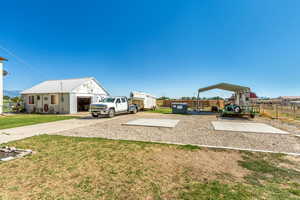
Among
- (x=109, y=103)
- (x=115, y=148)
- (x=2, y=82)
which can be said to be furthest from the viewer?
(x=2, y=82)

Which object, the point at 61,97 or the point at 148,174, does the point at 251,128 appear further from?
the point at 61,97

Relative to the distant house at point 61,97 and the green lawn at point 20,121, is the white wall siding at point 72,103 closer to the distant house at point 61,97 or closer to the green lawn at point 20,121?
the distant house at point 61,97

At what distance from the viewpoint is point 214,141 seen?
562 cm

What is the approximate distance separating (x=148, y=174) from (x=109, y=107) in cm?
1031

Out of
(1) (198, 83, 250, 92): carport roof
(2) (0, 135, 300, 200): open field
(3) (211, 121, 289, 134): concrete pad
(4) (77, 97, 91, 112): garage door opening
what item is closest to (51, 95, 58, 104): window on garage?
(4) (77, 97, 91, 112): garage door opening

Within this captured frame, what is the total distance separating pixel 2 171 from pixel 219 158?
5.30m

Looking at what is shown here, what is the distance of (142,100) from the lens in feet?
66.3

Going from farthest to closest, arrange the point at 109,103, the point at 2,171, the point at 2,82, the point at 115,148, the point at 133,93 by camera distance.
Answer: the point at 133,93 → the point at 2,82 → the point at 109,103 → the point at 115,148 → the point at 2,171

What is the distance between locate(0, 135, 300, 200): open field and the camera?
2.41 meters

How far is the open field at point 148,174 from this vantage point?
7.91 ft

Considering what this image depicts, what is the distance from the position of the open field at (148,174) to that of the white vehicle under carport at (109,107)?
25.5 ft

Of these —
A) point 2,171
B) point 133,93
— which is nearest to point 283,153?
point 2,171

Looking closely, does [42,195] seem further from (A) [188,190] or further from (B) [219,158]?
(B) [219,158]

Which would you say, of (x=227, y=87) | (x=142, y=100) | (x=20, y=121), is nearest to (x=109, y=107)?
(x=20, y=121)
